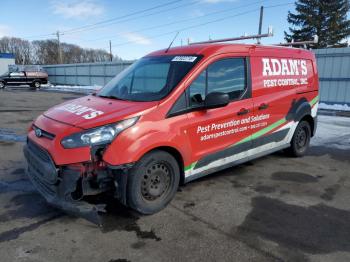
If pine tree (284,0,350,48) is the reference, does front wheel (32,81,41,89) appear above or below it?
below

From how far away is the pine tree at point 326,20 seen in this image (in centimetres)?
3484

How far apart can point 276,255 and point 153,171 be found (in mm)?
1594

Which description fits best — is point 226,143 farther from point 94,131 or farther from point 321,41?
point 321,41

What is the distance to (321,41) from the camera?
35.1 meters

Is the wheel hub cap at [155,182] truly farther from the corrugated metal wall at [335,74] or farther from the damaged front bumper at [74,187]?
the corrugated metal wall at [335,74]

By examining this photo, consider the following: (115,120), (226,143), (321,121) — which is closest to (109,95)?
(115,120)

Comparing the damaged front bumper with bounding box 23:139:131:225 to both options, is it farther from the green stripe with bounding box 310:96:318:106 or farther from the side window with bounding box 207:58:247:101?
the green stripe with bounding box 310:96:318:106

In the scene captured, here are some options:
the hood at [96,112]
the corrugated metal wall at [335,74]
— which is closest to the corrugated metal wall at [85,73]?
the corrugated metal wall at [335,74]

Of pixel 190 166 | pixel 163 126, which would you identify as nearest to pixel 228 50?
pixel 163 126

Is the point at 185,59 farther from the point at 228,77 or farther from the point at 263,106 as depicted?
the point at 263,106

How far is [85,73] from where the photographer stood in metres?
31.2

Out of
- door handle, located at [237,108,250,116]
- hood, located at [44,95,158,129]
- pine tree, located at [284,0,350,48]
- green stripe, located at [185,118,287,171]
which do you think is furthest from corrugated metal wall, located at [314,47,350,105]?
pine tree, located at [284,0,350,48]

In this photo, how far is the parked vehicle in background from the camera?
30328mm

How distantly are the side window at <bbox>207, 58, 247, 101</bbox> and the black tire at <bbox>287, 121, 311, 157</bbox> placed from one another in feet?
6.47
